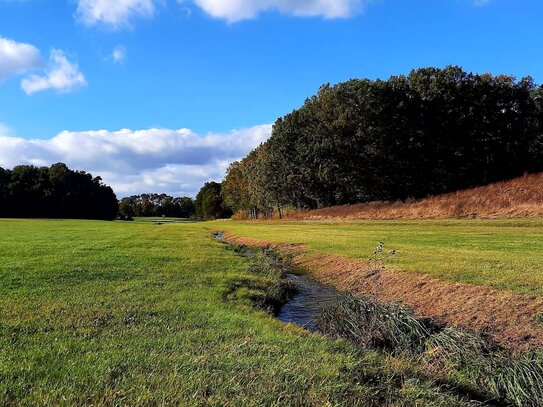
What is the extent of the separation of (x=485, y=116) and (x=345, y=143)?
62.3 feet

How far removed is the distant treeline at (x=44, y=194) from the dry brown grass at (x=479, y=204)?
89057mm

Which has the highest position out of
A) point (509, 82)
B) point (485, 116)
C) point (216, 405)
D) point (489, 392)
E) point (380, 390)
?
point (509, 82)

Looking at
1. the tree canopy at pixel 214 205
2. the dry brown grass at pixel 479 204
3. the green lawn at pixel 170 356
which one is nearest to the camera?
the green lawn at pixel 170 356

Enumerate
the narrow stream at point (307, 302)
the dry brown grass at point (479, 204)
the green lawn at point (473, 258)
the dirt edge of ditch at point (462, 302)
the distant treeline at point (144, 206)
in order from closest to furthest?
1. the dirt edge of ditch at point (462, 302)
2. the narrow stream at point (307, 302)
3. the green lawn at point (473, 258)
4. the dry brown grass at point (479, 204)
5. the distant treeline at point (144, 206)

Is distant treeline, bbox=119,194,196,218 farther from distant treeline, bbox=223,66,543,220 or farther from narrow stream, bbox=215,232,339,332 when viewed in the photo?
narrow stream, bbox=215,232,339,332

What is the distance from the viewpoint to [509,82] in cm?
6025

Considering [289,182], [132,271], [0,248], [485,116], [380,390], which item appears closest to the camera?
[380,390]

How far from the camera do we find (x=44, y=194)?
11344 cm

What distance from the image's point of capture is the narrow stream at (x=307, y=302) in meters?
10.7

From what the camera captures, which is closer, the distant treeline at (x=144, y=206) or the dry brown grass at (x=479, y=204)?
the dry brown grass at (x=479, y=204)

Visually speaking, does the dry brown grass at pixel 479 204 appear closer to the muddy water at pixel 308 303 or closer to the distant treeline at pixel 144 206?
the muddy water at pixel 308 303

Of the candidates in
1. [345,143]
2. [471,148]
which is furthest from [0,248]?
[471,148]

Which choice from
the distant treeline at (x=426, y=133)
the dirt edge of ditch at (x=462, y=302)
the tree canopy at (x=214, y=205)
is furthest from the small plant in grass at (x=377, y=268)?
the tree canopy at (x=214, y=205)

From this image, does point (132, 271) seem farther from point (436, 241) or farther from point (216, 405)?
point (436, 241)
